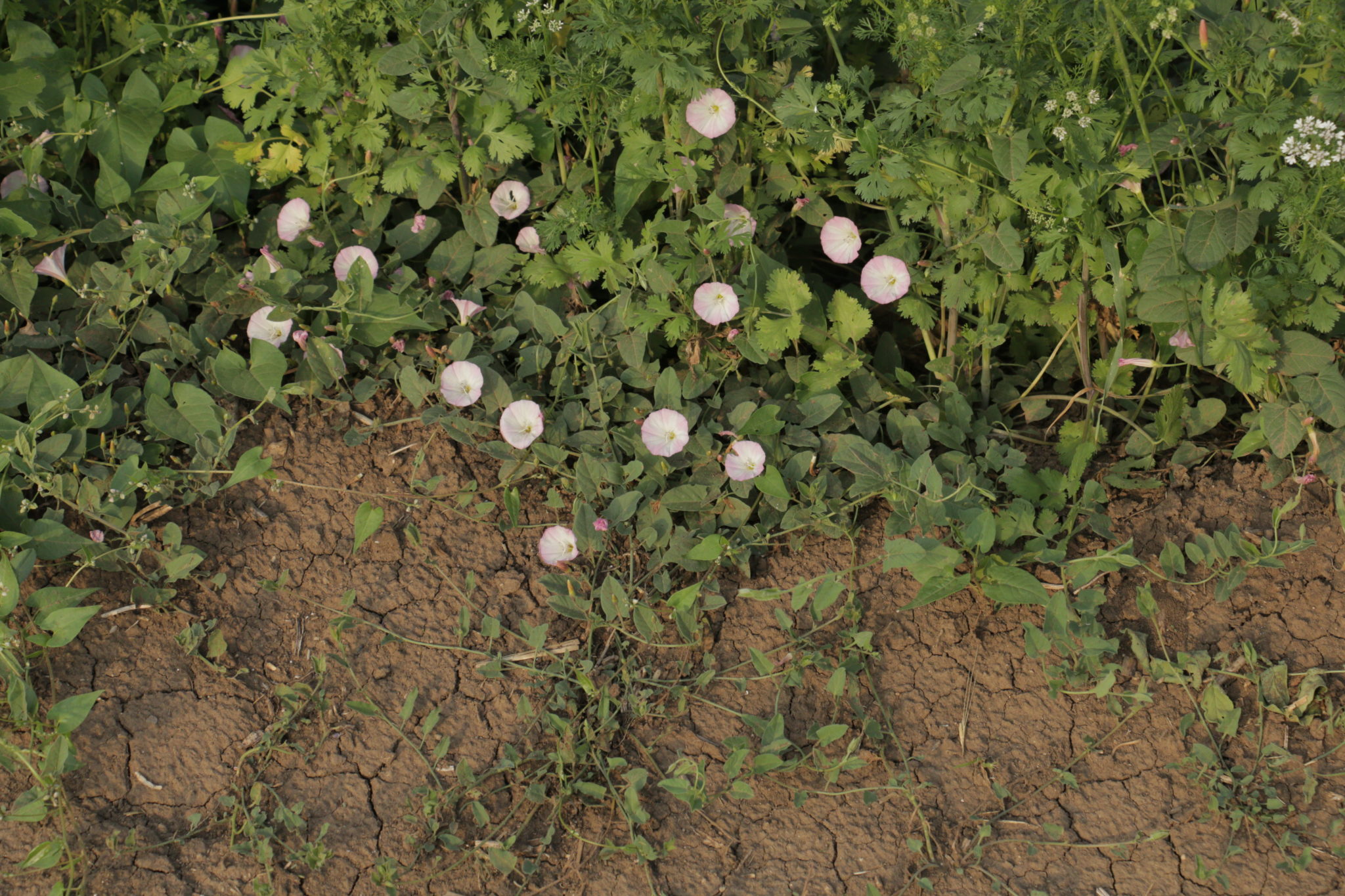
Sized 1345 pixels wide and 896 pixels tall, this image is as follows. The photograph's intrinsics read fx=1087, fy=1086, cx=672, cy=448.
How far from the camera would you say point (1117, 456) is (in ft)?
8.52

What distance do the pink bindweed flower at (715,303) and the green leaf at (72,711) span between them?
1452 mm

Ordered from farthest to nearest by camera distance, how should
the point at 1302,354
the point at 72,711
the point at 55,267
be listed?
the point at 55,267, the point at 1302,354, the point at 72,711

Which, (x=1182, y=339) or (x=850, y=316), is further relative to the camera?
(x=850, y=316)

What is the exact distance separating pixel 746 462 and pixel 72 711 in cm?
140

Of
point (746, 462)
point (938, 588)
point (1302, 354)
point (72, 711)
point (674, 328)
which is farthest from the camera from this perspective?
point (674, 328)

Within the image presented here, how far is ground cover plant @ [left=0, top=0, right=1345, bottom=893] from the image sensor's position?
213cm

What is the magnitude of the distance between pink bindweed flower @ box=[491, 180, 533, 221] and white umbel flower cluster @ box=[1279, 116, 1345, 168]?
5.45 feet

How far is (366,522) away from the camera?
92.2 inches

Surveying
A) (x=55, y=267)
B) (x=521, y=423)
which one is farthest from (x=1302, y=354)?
(x=55, y=267)

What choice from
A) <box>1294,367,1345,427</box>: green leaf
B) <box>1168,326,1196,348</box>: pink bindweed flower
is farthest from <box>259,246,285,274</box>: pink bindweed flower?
<box>1294,367,1345,427</box>: green leaf

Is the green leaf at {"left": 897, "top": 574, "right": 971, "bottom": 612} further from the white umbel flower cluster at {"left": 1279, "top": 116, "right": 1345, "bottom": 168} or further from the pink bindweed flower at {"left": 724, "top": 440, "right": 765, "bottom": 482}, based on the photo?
the white umbel flower cluster at {"left": 1279, "top": 116, "right": 1345, "bottom": 168}

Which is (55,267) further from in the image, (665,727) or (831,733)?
(831,733)

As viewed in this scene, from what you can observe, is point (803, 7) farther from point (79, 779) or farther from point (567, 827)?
point (79, 779)

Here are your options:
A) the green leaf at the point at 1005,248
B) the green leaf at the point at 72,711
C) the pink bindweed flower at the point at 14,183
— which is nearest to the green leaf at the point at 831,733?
the green leaf at the point at 1005,248
